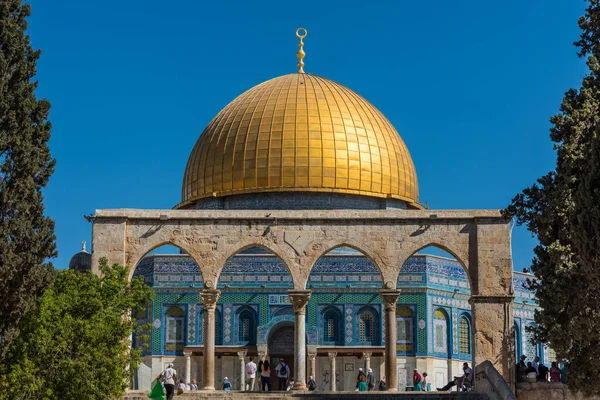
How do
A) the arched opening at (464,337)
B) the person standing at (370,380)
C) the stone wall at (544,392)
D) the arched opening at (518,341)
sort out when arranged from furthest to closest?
the arched opening at (518,341) < the arched opening at (464,337) < the person standing at (370,380) < the stone wall at (544,392)

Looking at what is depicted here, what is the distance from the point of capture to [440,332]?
26.8 meters

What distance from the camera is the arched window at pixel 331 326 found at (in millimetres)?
26234

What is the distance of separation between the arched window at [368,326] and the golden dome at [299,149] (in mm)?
2903

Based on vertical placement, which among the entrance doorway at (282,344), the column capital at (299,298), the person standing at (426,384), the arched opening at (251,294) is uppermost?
the arched opening at (251,294)

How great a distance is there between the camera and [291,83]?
1101 inches

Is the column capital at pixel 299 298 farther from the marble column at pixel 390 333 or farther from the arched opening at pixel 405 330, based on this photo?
the arched opening at pixel 405 330

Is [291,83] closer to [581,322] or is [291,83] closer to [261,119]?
[261,119]

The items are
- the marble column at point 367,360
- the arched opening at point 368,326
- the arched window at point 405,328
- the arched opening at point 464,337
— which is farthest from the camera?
the arched opening at point 464,337

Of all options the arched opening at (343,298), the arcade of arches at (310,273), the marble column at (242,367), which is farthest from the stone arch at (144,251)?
the arched opening at (343,298)

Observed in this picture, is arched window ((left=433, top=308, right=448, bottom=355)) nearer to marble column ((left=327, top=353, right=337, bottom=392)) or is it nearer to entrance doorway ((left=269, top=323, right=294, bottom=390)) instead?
marble column ((left=327, top=353, right=337, bottom=392))

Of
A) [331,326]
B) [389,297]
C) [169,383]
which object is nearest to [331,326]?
[331,326]

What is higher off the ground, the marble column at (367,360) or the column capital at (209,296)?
the column capital at (209,296)

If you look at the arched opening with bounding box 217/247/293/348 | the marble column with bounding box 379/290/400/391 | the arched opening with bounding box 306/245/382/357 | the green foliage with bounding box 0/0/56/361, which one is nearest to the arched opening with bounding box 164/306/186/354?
the arched opening with bounding box 217/247/293/348

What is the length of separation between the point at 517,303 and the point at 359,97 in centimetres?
690
